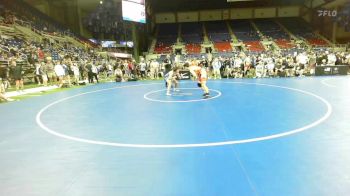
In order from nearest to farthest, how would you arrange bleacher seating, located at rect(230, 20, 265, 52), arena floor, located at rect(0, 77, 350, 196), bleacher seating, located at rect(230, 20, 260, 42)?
1. arena floor, located at rect(0, 77, 350, 196)
2. bleacher seating, located at rect(230, 20, 265, 52)
3. bleacher seating, located at rect(230, 20, 260, 42)

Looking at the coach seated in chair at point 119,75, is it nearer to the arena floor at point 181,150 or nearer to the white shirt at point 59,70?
the white shirt at point 59,70

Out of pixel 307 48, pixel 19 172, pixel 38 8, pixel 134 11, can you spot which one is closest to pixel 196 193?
pixel 19 172

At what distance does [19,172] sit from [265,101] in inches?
319

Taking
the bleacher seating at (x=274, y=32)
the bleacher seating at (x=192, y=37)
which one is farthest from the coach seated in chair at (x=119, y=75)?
the bleacher seating at (x=274, y=32)

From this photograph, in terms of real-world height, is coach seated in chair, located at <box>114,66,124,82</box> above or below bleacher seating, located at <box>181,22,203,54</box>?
below

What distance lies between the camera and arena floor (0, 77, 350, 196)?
3828 mm

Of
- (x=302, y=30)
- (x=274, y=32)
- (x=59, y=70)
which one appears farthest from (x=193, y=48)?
(x=59, y=70)

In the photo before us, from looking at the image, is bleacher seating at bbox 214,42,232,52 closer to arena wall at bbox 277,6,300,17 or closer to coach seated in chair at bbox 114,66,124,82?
arena wall at bbox 277,6,300,17

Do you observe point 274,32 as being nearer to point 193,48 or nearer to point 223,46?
point 223,46

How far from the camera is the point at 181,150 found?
5.14m

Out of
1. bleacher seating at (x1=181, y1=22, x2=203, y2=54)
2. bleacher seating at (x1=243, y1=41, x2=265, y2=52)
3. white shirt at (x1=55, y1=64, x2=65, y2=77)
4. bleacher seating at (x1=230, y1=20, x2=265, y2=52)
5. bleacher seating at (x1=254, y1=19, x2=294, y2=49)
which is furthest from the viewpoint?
bleacher seating at (x1=181, y1=22, x2=203, y2=54)

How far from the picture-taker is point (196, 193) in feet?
11.8

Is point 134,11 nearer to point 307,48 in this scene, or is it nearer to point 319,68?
point 319,68

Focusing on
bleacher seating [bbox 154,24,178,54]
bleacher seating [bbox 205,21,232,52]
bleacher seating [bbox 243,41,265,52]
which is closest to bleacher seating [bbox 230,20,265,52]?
bleacher seating [bbox 243,41,265,52]
